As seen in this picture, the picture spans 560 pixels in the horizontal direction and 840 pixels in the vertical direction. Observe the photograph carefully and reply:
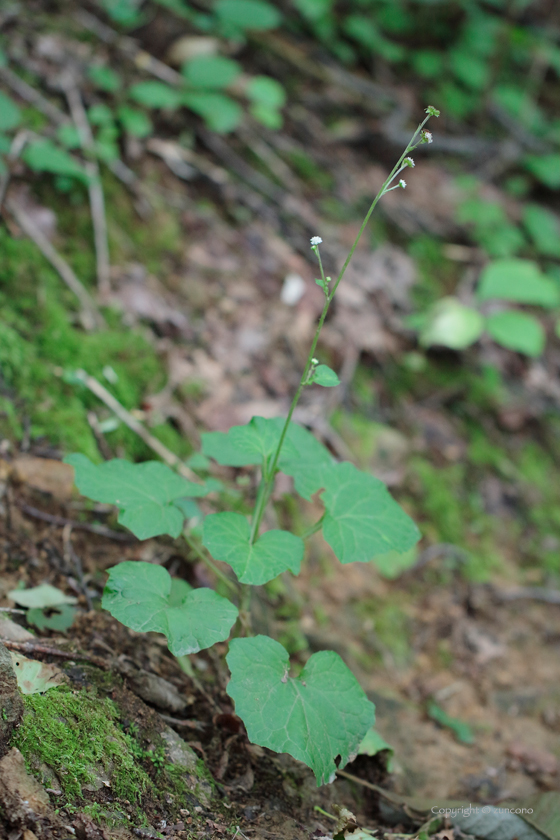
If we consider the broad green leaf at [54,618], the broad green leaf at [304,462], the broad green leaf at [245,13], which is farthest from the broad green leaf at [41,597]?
the broad green leaf at [245,13]

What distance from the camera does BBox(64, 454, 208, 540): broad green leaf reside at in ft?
5.01

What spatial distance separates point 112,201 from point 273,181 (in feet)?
4.91

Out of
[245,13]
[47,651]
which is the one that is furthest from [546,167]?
[47,651]

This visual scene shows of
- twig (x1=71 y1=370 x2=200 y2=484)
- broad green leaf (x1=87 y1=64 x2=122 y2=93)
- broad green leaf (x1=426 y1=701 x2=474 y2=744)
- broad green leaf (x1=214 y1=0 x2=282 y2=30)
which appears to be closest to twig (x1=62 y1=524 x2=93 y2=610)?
twig (x1=71 y1=370 x2=200 y2=484)

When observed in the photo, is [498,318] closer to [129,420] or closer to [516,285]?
[516,285]

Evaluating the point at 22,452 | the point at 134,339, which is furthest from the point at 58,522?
the point at 134,339

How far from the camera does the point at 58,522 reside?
1997mm

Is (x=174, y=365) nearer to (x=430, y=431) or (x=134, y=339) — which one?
(x=134, y=339)

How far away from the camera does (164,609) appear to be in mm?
1403

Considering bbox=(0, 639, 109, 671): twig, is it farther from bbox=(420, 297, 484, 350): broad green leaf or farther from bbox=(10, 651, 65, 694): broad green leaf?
bbox=(420, 297, 484, 350): broad green leaf

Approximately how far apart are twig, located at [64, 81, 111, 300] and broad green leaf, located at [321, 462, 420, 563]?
5.93ft

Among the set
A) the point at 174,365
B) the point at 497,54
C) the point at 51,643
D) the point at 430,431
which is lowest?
the point at 430,431

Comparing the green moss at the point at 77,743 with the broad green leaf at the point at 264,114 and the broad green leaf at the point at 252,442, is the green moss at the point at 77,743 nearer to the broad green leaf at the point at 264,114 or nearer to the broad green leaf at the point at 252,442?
the broad green leaf at the point at 252,442

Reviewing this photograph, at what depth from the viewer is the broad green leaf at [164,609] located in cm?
134
